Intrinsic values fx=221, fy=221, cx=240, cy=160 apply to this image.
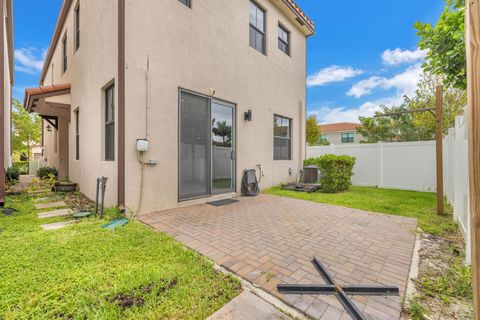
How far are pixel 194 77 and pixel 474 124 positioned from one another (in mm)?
5255

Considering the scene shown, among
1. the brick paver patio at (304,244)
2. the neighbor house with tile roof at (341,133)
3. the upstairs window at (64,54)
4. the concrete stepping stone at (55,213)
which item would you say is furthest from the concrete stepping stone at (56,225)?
the neighbor house with tile roof at (341,133)

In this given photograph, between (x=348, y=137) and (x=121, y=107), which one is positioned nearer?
(x=121, y=107)

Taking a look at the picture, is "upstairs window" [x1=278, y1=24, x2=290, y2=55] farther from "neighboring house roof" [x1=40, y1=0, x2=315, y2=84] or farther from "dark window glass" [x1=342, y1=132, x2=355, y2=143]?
"dark window glass" [x1=342, y1=132, x2=355, y2=143]

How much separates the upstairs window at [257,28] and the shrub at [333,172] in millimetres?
4499

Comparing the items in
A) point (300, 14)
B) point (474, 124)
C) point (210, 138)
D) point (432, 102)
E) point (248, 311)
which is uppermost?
point (300, 14)

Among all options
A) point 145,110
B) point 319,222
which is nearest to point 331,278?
point 319,222

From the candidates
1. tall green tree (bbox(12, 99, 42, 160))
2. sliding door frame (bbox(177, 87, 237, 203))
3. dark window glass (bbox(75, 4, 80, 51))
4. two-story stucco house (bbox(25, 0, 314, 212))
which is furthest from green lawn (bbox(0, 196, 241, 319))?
tall green tree (bbox(12, 99, 42, 160))

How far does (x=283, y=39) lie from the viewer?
9070 mm

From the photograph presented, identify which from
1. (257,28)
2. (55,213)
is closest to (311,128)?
(257,28)

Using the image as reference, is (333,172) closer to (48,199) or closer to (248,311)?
(248,311)

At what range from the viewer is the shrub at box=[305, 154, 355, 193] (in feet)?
24.3

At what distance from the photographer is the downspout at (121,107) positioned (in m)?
4.21

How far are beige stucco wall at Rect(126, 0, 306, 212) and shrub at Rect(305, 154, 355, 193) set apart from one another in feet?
5.38

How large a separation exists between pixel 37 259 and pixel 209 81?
15.8ft
